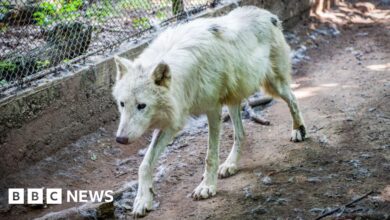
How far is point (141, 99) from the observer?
14.8 feet

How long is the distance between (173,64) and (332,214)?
5.96 feet

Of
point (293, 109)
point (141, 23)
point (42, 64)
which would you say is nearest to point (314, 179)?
point (293, 109)

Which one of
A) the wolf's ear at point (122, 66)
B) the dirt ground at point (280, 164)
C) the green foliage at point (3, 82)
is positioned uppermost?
the wolf's ear at point (122, 66)

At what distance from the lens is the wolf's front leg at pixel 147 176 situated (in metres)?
4.88

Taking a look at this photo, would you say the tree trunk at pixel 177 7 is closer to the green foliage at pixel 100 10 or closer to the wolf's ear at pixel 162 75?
the green foliage at pixel 100 10

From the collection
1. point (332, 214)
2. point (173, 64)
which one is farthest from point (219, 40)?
point (332, 214)

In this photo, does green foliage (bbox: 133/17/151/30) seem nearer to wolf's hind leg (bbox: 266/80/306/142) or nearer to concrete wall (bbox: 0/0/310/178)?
concrete wall (bbox: 0/0/310/178)

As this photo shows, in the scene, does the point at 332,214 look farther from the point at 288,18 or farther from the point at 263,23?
the point at 288,18

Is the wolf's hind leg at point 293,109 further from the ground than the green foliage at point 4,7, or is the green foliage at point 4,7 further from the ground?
the green foliage at point 4,7

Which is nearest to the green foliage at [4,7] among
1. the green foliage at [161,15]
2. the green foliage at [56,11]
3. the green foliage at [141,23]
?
the green foliage at [56,11]

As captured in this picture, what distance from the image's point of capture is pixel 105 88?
21.9 feet

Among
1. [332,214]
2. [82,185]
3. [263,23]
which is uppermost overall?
[263,23]

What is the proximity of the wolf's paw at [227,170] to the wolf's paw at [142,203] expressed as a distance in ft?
3.07

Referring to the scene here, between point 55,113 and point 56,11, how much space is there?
1326 mm
